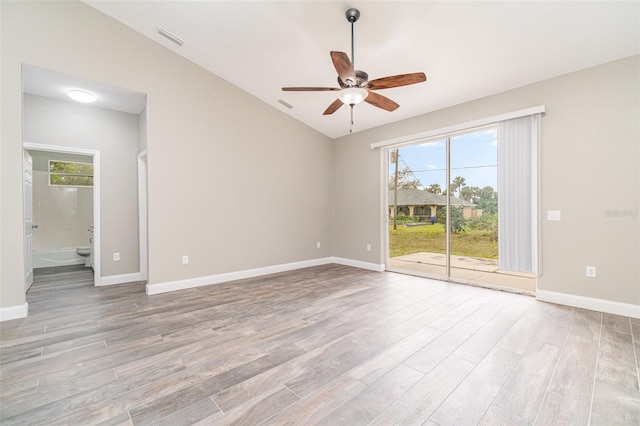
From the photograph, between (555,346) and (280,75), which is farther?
(280,75)

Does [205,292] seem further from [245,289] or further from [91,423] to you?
[91,423]

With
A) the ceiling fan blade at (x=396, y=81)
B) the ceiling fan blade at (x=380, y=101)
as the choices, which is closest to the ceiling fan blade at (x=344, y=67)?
the ceiling fan blade at (x=396, y=81)

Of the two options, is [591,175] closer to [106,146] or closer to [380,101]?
[380,101]

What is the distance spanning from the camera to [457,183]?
14.4 ft

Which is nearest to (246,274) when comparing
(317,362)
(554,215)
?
(317,362)

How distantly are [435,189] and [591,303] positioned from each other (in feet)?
7.89

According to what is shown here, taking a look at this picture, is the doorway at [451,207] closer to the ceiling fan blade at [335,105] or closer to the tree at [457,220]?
the tree at [457,220]

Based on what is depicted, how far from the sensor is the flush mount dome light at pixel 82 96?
360 cm

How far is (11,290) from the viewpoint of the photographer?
285cm

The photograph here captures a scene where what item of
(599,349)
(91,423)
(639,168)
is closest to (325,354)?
(91,423)

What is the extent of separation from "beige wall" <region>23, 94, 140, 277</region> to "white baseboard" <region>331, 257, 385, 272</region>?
3.79 meters

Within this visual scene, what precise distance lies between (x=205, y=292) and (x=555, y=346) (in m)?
3.93

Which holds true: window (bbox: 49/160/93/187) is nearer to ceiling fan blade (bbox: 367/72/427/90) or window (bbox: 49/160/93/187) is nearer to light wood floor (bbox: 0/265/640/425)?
light wood floor (bbox: 0/265/640/425)

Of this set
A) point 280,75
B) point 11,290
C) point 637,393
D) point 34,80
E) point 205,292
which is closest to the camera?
point 637,393
